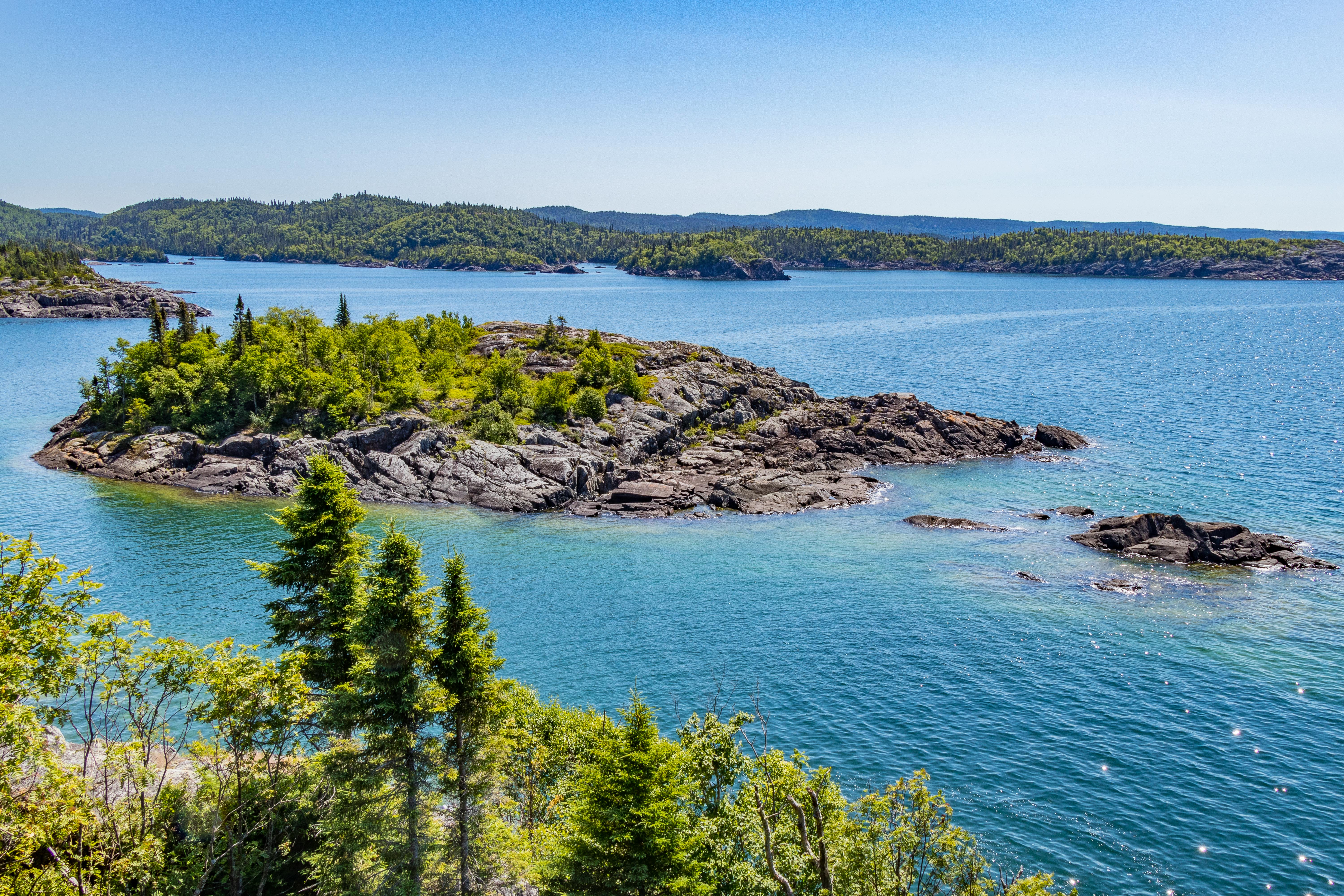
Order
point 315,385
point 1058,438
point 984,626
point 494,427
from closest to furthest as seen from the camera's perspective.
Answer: point 984,626 < point 494,427 < point 315,385 < point 1058,438

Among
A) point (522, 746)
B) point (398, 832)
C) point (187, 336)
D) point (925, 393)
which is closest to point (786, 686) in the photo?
point (522, 746)

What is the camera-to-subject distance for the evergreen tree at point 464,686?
88.0 ft

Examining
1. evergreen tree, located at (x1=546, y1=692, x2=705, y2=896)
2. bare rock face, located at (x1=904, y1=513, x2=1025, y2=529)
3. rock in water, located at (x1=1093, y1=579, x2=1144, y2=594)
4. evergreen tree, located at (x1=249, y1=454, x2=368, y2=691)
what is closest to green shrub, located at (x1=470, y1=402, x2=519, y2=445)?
bare rock face, located at (x1=904, y1=513, x2=1025, y2=529)

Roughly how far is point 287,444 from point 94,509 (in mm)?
19519

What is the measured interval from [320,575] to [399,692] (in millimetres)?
8636

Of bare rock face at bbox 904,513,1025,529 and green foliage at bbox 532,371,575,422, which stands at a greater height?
green foliage at bbox 532,371,575,422

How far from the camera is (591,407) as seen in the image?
99438 millimetres

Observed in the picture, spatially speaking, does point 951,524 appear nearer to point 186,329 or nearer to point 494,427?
point 494,427

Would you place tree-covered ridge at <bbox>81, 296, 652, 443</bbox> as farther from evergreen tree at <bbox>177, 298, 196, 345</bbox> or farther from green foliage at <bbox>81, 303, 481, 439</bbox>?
evergreen tree at <bbox>177, 298, 196, 345</bbox>

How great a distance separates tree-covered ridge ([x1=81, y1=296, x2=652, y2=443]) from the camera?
309ft

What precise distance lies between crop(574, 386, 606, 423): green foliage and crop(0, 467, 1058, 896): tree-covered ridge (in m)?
66.9

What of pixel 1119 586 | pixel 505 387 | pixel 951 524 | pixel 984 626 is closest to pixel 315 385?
pixel 505 387

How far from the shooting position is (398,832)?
26.4 metres

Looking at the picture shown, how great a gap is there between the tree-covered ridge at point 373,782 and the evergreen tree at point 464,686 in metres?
0.07
